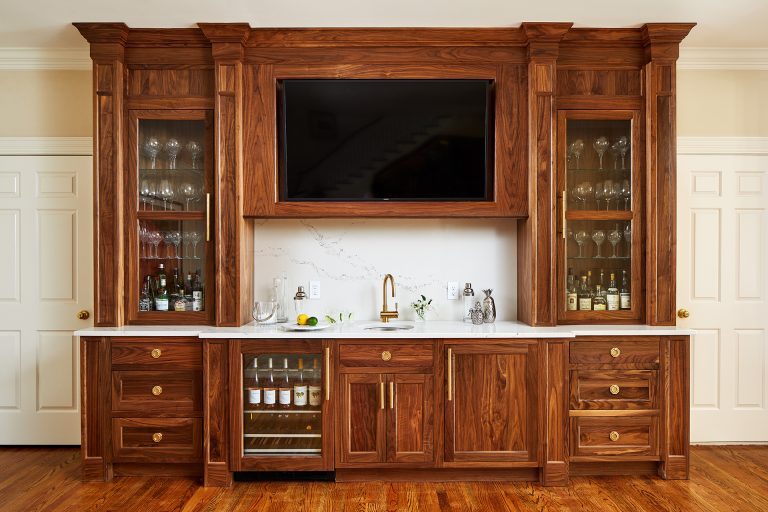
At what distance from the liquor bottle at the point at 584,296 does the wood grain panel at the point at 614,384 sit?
0.41 metres

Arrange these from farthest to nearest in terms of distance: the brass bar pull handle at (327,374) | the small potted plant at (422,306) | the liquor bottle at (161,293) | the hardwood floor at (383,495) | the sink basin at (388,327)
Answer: the small potted plant at (422,306) → the liquor bottle at (161,293) → the sink basin at (388,327) → the brass bar pull handle at (327,374) → the hardwood floor at (383,495)

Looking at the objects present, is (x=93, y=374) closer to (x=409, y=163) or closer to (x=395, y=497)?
(x=395, y=497)

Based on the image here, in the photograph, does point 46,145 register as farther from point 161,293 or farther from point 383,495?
point 383,495

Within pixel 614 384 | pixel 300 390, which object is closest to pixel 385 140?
pixel 300 390

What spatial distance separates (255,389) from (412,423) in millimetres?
838

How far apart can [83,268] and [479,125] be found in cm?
256

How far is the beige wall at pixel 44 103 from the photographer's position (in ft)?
11.9

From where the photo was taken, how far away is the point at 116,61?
10.5 feet

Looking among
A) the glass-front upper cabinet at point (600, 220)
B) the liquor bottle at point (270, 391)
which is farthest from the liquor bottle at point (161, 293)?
the glass-front upper cabinet at point (600, 220)

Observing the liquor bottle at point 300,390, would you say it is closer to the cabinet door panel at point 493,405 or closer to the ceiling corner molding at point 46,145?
the cabinet door panel at point 493,405

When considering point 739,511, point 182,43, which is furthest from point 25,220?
point 739,511

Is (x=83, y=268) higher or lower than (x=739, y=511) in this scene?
higher

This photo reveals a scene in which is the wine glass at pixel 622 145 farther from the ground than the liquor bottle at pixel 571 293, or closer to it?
farther from the ground

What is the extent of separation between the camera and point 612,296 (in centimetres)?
334
